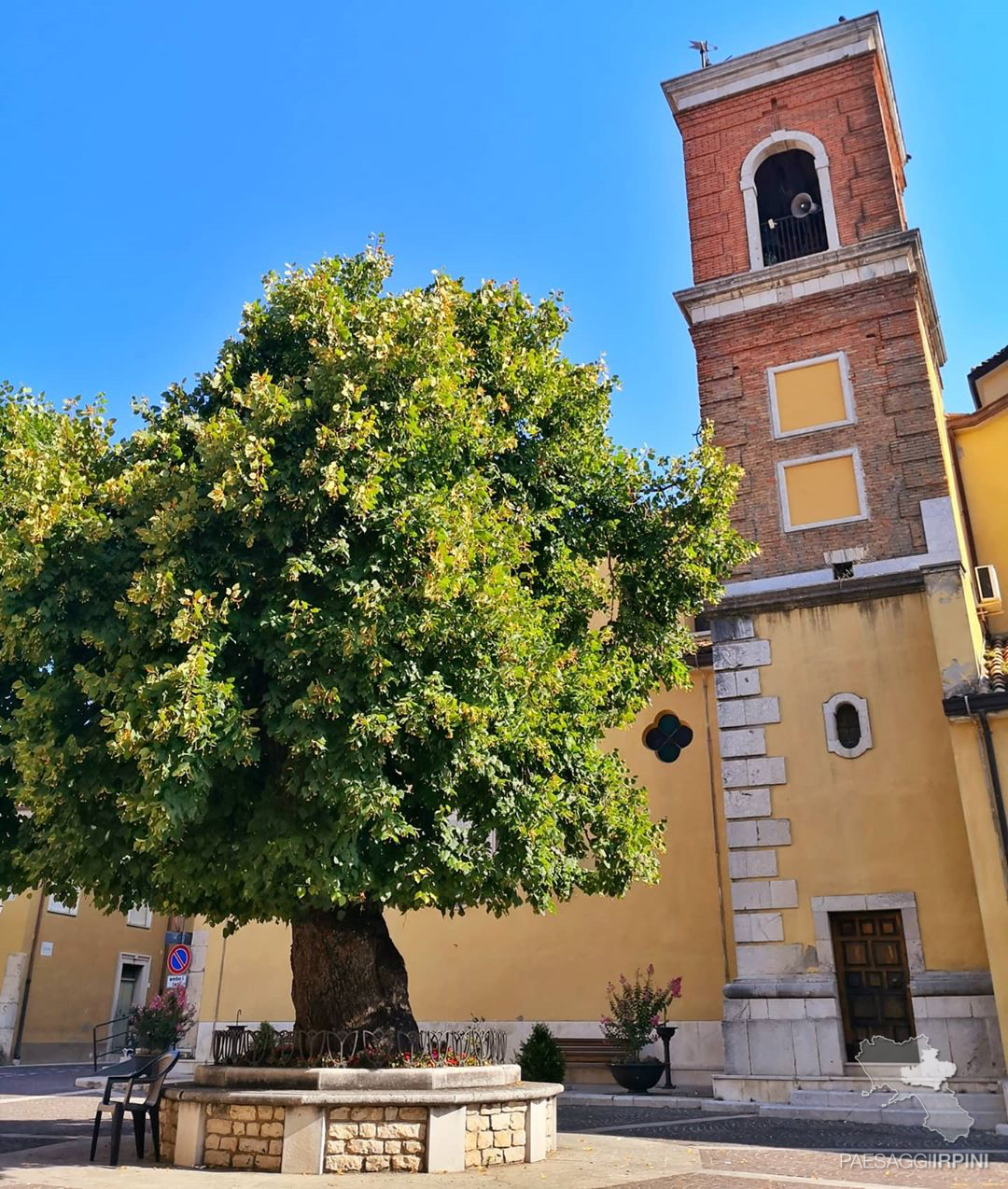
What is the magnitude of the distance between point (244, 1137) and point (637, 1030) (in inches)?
312

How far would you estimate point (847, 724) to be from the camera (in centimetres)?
1439

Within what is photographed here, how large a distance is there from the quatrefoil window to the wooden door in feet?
14.6

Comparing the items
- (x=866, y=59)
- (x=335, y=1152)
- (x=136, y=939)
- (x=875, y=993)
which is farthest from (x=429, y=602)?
(x=136, y=939)

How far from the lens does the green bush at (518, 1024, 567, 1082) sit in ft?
47.0

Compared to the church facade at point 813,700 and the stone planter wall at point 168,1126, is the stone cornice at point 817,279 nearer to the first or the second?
the church facade at point 813,700

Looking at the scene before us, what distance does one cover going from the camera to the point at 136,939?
28.8 metres

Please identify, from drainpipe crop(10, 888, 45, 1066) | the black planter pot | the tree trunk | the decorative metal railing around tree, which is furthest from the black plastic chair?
drainpipe crop(10, 888, 45, 1066)

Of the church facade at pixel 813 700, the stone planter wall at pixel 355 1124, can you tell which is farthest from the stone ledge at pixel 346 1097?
the church facade at pixel 813 700

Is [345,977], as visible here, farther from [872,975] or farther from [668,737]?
[668,737]

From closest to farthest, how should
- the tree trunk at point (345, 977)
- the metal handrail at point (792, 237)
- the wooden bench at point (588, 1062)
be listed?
the tree trunk at point (345, 977) < the wooden bench at point (588, 1062) < the metal handrail at point (792, 237)

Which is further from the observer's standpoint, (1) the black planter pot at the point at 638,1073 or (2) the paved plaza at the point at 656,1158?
(1) the black planter pot at the point at 638,1073

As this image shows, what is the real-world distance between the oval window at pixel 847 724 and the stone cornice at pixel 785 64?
11.5 m

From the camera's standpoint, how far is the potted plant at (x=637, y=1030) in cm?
1493

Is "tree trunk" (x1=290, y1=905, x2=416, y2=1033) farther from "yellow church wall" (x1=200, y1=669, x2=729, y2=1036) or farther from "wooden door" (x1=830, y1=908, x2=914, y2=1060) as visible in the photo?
"yellow church wall" (x1=200, y1=669, x2=729, y2=1036)
